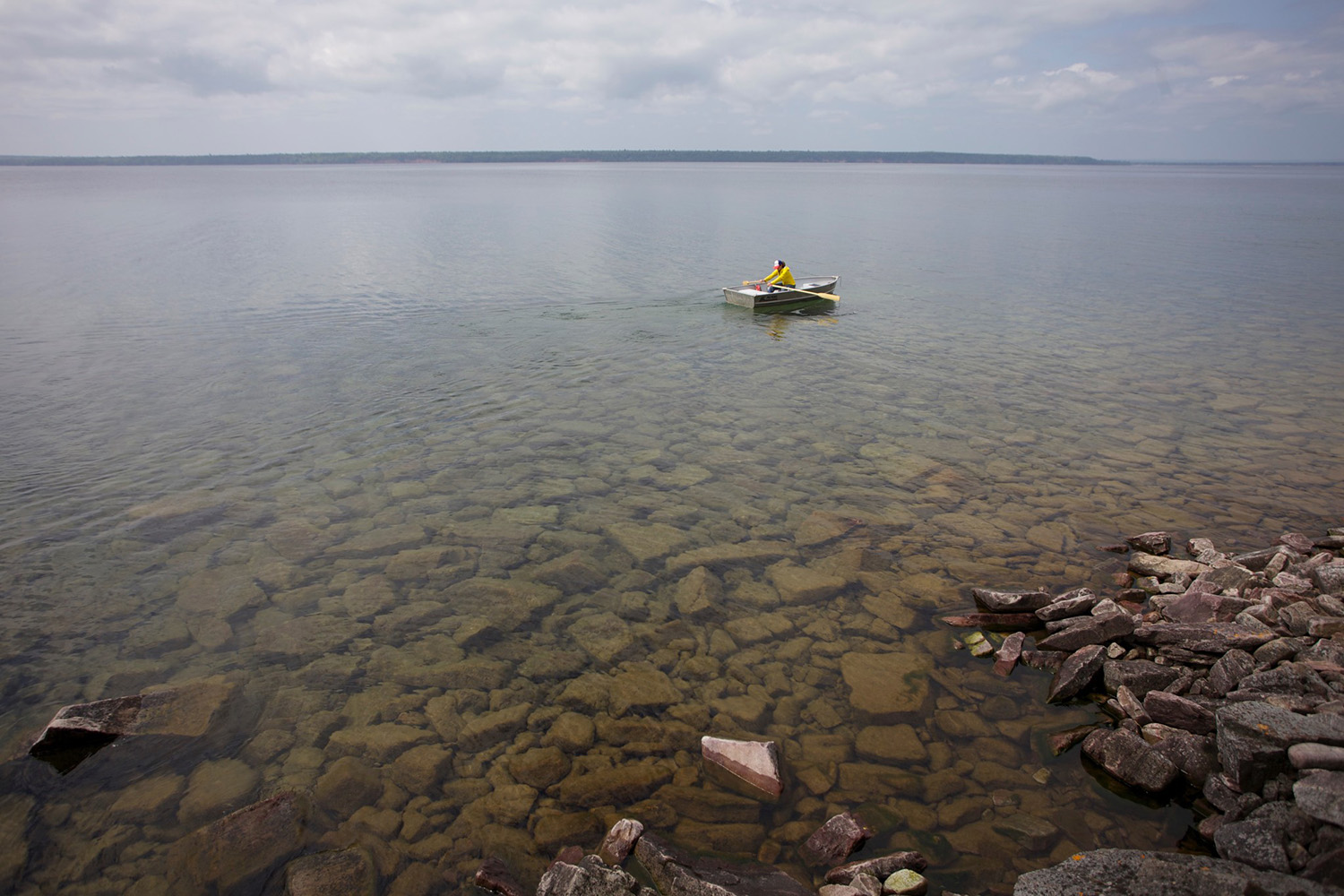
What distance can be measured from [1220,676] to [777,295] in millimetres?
21787

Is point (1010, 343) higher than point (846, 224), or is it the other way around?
point (846, 224)

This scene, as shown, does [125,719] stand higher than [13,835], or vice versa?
[125,719]

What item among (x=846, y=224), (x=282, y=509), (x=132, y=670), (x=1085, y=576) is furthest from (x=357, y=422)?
(x=846, y=224)

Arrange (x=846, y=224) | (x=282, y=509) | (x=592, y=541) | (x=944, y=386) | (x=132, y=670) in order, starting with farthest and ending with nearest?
(x=846, y=224) → (x=944, y=386) → (x=282, y=509) → (x=592, y=541) → (x=132, y=670)

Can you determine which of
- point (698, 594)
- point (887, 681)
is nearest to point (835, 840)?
point (887, 681)

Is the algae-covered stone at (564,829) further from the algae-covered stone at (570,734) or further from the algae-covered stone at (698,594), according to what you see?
the algae-covered stone at (698,594)

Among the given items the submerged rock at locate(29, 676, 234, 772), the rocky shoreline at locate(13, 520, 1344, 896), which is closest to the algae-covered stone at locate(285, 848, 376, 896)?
the rocky shoreline at locate(13, 520, 1344, 896)

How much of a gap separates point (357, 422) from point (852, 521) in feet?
35.9

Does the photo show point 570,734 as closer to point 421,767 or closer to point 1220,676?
point 421,767

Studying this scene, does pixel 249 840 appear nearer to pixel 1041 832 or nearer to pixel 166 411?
pixel 1041 832

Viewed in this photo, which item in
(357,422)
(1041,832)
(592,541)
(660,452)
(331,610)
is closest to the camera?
(1041,832)

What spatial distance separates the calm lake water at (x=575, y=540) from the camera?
21.3 ft

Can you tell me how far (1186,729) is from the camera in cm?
675

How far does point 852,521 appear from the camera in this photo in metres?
11.6
